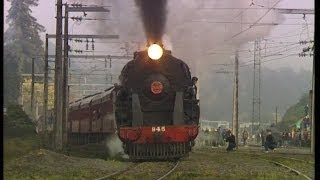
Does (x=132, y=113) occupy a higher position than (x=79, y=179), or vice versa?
(x=132, y=113)

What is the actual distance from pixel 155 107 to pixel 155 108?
27 millimetres

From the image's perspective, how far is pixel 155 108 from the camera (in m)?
13.6

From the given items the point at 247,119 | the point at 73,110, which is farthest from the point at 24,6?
the point at 247,119

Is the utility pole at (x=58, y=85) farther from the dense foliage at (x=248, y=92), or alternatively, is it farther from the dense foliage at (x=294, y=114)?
the dense foliage at (x=294, y=114)

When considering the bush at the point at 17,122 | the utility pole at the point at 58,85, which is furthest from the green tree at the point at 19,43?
the utility pole at the point at 58,85

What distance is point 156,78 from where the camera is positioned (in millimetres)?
13555

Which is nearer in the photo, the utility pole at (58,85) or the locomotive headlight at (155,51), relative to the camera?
the locomotive headlight at (155,51)

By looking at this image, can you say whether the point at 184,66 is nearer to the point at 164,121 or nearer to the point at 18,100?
the point at 164,121

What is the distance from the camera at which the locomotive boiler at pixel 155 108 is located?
1324 cm

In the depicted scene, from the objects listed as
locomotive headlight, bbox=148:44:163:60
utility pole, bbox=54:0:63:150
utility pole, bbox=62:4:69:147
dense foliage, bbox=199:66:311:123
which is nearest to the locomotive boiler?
locomotive headlight, bbox=148:44:163:60

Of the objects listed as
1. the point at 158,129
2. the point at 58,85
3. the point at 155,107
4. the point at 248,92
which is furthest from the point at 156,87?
the point at 248,92

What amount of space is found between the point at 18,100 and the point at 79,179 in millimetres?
26678

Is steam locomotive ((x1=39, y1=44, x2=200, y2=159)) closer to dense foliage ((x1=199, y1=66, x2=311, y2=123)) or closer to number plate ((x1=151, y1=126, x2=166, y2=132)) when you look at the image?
number plate ((x1=151, y1=126, x2=166, y2=132))

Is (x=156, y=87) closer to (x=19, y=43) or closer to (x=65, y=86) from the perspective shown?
(x=65, y=86)
